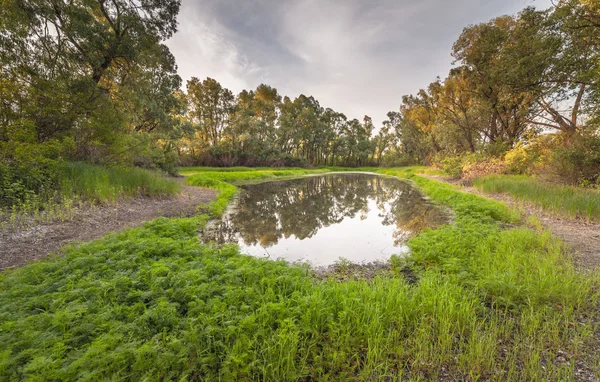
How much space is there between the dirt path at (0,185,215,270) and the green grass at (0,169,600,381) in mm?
1370

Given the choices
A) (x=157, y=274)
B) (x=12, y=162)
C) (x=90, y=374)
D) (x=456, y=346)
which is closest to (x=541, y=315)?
(x=456, y=346)

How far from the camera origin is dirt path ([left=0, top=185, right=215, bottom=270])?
482 centimetres

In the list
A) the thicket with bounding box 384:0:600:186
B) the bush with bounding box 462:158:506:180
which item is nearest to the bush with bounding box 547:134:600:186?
the thicket with bounding box 384:0:600:186

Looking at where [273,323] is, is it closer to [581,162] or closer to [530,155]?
[581,162]

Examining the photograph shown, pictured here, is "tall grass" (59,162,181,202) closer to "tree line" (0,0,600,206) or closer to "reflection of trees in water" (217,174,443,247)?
"tree line" (0,0,600,206)

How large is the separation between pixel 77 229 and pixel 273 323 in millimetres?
6658

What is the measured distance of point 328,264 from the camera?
5.81 metres

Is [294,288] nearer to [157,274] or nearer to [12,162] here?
[157,274]

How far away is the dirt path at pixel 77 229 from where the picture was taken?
482 centimetres

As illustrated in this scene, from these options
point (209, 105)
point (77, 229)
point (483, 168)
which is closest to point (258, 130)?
point (209, 105)

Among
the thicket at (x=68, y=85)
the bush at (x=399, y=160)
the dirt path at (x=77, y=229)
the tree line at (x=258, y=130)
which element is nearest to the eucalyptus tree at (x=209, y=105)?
the tree line at (x=258, y=130)

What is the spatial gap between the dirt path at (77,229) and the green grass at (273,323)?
4.49ft

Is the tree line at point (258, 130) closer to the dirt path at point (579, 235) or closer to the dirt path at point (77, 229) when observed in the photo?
the dirt path at point (77, 229)

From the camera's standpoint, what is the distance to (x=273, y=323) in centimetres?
299
